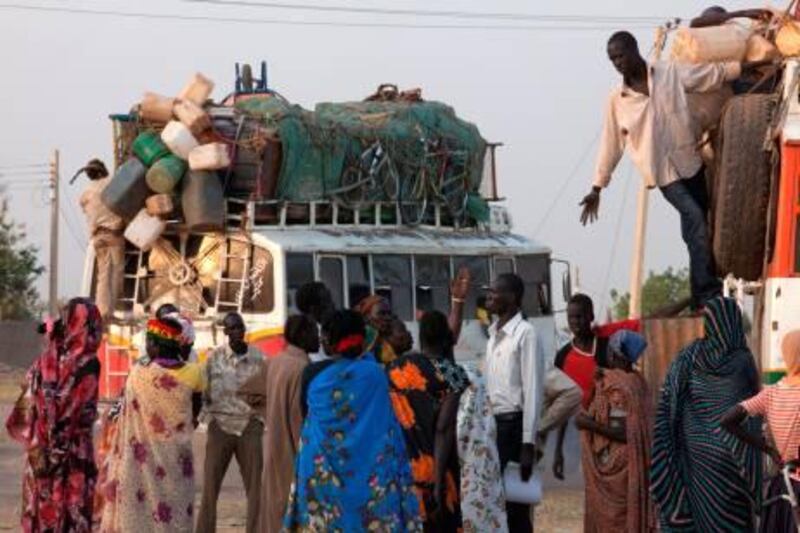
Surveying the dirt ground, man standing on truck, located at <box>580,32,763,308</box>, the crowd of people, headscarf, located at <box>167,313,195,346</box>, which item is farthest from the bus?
man standing on truck, located at <box>580,32,763,308</box>

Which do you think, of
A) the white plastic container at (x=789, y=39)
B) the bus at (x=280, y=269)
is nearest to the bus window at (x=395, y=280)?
the bus at (x=280, y=269)

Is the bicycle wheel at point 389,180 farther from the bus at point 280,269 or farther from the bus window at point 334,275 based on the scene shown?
the bus window at point 334,275

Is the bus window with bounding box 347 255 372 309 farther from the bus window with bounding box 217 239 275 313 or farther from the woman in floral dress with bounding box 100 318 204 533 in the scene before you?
the woman in floral dress with bounding box 100 318 204 533

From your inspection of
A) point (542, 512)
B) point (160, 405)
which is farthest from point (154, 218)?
point (160, 405)

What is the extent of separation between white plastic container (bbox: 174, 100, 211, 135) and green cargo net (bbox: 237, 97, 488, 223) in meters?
0.70

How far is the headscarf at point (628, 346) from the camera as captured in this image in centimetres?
1095

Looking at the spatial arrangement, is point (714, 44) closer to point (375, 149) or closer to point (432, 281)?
point (375, 149)

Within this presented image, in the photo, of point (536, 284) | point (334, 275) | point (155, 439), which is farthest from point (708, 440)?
point (536, 284)

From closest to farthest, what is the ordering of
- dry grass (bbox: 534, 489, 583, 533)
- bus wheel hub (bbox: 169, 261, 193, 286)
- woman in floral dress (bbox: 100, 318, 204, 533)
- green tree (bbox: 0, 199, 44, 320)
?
woman in floral dress (bbox: 100, 318, 204, 533), dry grass (bbox: 534, 489, 583, 533), bus wheel hub (bbox: 169, 261, 193, 286), green tree (bbox: 0, 199, 44, 320)

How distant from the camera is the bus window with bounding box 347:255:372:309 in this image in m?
22.4

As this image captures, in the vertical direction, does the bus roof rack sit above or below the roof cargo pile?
below

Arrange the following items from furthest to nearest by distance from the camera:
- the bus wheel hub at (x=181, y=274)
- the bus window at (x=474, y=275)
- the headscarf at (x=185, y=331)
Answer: the bus window at (x=474, y=275)
the bus wheel hub at (x=181, y=274)
the headscarf at (x=185, y=331)

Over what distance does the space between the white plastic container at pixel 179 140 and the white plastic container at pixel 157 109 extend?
30 centimetres

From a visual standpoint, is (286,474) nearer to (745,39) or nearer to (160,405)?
(160,405)
